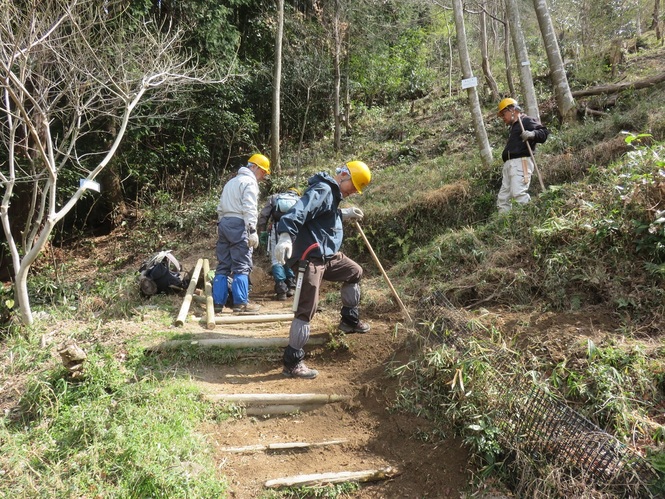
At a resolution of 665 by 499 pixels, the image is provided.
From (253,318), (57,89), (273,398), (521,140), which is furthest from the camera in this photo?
(57,89)

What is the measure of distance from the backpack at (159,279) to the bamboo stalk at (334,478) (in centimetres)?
427

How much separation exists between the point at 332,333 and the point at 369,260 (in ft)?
10.4

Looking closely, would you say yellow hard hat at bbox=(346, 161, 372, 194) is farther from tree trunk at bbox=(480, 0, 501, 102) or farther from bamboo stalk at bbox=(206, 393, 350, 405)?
tree trunk at bbox=(480, 0, 501, 102)

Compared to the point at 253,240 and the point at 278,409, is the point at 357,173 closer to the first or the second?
the point at 253,240

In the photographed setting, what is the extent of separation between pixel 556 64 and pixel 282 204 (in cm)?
601

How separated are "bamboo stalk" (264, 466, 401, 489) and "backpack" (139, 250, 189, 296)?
427 centimetres

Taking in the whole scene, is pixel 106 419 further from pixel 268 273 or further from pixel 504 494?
pixel 268 273

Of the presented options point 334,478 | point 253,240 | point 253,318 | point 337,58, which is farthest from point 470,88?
point 334,478

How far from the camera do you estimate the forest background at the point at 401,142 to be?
175 inches

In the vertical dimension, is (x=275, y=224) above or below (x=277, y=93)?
below

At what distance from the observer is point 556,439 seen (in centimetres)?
282

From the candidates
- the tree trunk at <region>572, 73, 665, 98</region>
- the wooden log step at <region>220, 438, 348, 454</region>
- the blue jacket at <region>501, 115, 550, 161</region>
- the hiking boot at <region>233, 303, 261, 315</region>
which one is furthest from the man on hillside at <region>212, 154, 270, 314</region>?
the tree trunk at <region>572, 73, 665, 98</region>

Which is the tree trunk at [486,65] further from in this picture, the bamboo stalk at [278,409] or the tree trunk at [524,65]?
the bamboo stalk at [278,409]

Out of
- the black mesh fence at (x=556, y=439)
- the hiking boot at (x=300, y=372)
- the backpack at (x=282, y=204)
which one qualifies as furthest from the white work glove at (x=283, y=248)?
the backpack at (x=282, y=204)
